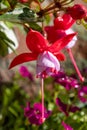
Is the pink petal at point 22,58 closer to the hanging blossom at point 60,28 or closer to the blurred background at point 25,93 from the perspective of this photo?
the hanging blossom at point 60,28

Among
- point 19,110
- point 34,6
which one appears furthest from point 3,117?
point 34,6

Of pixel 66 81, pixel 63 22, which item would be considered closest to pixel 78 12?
pixel 63 22

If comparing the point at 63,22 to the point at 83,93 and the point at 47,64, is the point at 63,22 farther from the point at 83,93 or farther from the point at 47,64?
the point at 83,93

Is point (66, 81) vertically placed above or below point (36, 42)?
below

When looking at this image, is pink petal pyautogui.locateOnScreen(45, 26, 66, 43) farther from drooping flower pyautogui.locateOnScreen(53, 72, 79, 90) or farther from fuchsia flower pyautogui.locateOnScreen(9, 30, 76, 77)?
drooping flower pyautogui.locateOnScreen(53, 72, 79, 90)

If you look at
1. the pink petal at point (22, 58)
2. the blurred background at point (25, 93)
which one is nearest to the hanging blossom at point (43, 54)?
the pink petal at point (22, 58)

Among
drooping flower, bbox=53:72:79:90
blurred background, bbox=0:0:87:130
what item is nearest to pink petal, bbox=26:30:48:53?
blurred background, bbox=0:0:87:130

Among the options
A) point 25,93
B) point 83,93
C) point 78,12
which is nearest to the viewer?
point 78,12
